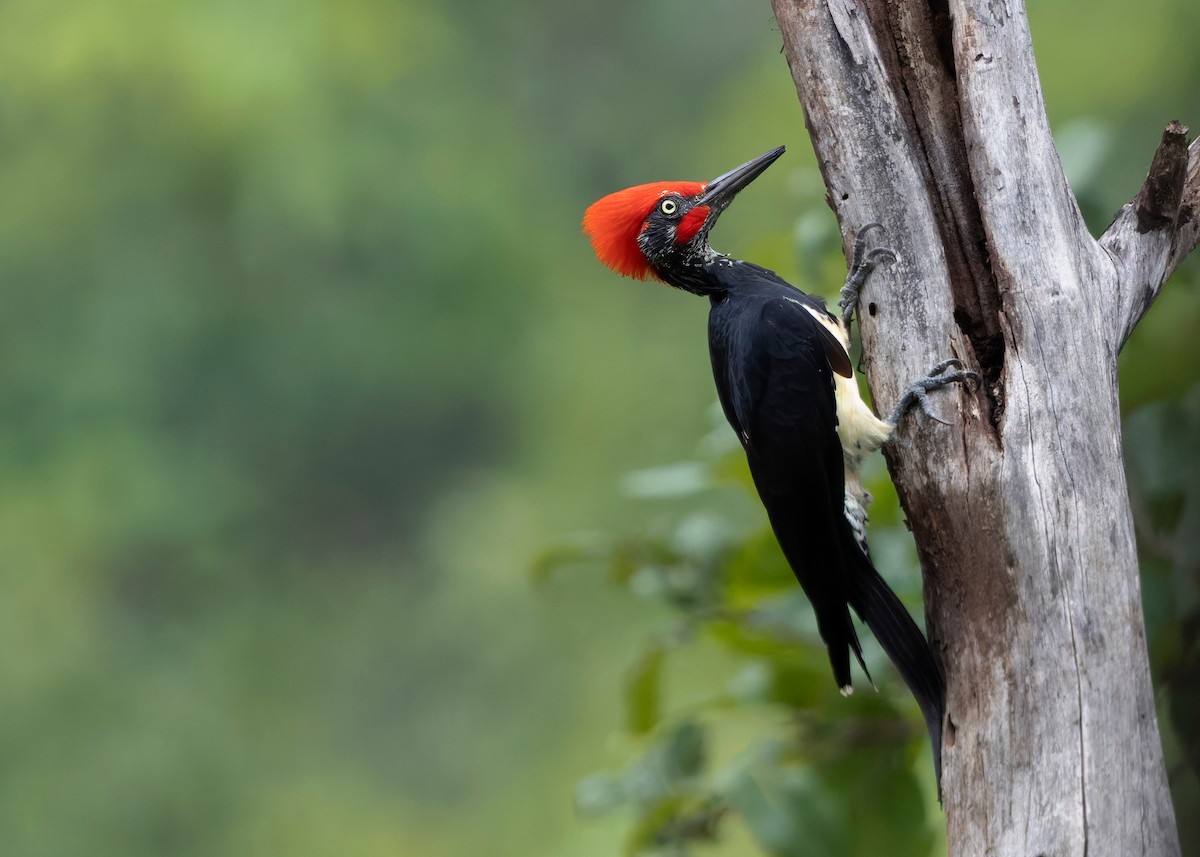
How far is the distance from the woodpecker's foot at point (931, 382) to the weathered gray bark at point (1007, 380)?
0.02 metres

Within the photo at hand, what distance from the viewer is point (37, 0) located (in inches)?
208

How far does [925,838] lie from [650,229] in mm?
1131

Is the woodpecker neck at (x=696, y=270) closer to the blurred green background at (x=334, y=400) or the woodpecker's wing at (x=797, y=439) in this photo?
the woodpecker's wing at (x=797, y=439)

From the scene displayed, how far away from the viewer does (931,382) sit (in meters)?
1.48

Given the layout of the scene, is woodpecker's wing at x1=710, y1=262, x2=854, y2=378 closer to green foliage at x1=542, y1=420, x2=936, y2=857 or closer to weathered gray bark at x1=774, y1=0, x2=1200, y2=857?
weathered gray bark at x1=774, y1=0, x2=1200, y2=857

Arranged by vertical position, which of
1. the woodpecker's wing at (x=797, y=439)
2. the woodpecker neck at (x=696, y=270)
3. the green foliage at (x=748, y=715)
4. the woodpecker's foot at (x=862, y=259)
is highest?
the woodpecker neck at (x=696, y=270)

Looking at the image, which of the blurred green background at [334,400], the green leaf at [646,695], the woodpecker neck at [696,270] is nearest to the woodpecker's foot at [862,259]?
the woodpecker neck at [696,270]

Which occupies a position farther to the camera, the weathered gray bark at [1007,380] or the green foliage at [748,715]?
the green foliage at [748,715]

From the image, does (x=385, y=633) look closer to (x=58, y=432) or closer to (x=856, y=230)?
(x=58, y=432)

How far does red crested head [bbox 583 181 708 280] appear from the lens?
195 centimetres

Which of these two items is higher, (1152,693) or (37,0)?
(37,0)

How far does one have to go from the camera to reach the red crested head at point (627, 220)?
1.95m

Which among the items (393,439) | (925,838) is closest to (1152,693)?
(925,838)

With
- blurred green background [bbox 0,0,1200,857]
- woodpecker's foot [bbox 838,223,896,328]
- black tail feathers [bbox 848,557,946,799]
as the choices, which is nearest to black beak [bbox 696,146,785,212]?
woodpecker's foot [bbox 838,223,896,328]
